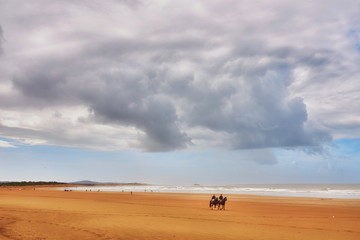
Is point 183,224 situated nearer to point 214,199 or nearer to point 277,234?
point 277,234

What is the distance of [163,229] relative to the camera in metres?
18.0

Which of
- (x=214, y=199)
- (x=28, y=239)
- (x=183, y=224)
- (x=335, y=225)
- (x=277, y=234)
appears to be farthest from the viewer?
(x=214, y=199)

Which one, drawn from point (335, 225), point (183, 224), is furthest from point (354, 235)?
point (183, 224)

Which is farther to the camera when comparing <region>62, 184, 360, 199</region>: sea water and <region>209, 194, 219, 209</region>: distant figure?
<region>62, 184, 360, 199</region>: sea water

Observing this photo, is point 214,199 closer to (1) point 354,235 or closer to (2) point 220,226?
(2) point 220,226

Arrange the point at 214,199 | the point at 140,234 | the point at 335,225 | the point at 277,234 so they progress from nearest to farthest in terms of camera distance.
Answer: the point at 140,234, the point at 277,234, the point at 335,225, the point at 214,199

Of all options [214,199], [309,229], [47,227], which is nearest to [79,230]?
[47,227]

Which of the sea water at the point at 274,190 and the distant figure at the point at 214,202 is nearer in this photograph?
the distant figure at the point at 214,202

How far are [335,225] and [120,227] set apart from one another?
50.6 ft

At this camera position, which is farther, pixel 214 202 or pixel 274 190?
pixel 274 190

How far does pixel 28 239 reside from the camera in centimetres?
1386

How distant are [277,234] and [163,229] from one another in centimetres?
663

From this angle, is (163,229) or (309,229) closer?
(163,229)

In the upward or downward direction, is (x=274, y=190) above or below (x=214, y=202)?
below
